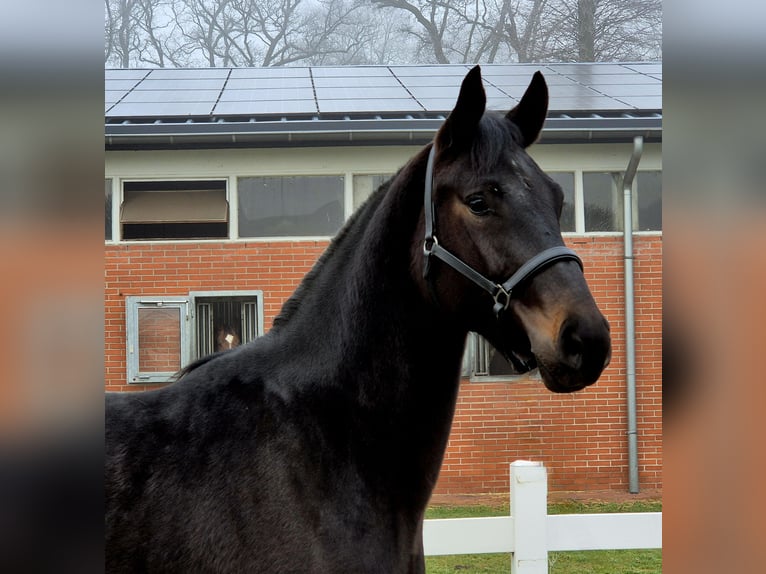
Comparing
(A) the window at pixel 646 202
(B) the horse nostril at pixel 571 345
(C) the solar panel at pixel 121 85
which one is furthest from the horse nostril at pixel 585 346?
(C) the solar panel at pixel 121 85

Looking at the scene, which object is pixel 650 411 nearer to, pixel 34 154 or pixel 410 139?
pixel 410 139

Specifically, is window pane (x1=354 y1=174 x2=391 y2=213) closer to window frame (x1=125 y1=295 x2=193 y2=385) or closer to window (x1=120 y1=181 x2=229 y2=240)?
window (x1=120 y1=181 x2=229 y2=240)

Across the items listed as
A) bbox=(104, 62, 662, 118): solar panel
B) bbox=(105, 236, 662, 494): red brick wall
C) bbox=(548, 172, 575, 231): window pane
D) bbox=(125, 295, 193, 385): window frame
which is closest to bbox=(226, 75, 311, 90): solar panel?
bbox=(104, 62, 662, 118): solar panel

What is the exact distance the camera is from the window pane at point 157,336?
805 cm

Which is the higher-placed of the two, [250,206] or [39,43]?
[250,206]

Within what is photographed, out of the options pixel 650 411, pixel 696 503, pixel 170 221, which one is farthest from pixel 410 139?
pixel 696 503

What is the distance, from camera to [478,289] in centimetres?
180

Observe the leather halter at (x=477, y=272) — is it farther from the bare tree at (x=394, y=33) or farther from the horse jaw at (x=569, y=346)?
the bare tree at (x=394, y=33)

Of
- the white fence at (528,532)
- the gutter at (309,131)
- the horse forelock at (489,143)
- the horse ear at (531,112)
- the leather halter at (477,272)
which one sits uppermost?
the gutter at (309,131)

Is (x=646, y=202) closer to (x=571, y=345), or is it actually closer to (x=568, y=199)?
(x=568, y=199)

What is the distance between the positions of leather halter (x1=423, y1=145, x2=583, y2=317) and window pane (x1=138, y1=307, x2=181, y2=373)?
6.62 m

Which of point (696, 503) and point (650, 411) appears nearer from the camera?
point (696, 503)

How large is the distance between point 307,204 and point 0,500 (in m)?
7.71

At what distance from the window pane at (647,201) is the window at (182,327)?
14.8 feet
